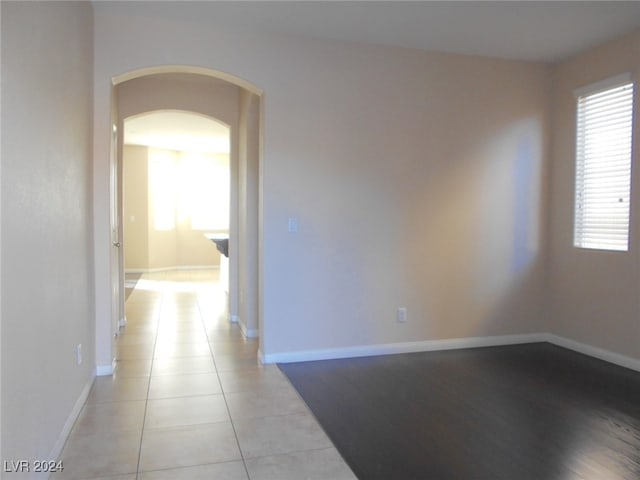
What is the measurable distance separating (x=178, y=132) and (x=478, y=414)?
24.3 feet

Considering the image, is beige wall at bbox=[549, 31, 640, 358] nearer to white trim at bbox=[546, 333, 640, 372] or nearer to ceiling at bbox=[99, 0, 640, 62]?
white trim at bbox=[546, 333, 640, 372]

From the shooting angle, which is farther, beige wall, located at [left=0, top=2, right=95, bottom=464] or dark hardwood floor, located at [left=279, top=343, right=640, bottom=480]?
dark hardwood floor, located at [left=279, top=343, right=640, bottom=480]

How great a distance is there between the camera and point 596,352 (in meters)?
4.16

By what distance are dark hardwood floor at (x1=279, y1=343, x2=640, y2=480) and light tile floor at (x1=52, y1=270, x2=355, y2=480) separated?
204 mm

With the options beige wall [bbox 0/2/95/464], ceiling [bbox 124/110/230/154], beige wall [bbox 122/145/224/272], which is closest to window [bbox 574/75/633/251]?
beige wall [bbox 0/2/95/464]

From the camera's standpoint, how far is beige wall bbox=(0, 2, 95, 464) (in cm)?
170

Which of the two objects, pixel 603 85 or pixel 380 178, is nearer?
pixel 603 85

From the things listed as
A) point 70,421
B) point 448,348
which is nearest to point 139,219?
point 448,348

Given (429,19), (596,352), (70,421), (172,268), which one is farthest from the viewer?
(172,268)

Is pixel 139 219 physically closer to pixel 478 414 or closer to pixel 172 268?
pixel 172 268

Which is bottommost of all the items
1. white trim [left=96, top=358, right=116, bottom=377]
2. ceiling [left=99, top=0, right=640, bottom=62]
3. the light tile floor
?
the light tile floor

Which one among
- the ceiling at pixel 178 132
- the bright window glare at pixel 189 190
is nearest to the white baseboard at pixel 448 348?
the ceiling at pixel 178 132

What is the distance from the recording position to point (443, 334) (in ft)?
14.4

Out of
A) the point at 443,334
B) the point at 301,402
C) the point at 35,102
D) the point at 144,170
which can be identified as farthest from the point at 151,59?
the point at 144,170
